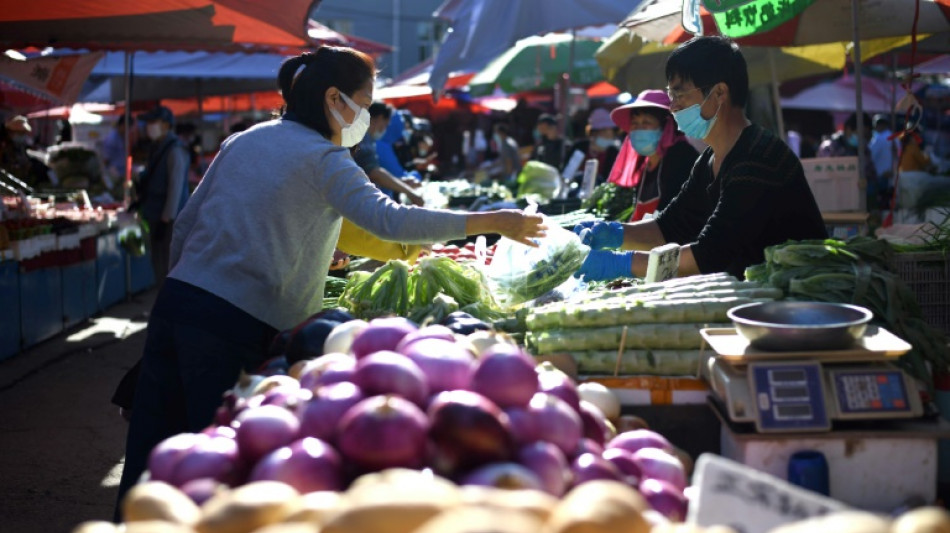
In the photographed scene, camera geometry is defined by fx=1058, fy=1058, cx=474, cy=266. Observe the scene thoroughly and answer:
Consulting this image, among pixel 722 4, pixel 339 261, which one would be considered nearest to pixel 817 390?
pixel 339 261

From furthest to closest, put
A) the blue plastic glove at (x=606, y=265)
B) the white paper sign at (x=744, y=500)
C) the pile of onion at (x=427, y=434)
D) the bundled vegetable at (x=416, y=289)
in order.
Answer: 1. the blue plastic glove at (x=606, y=265)
2. the bundled vegetable at (x=416, y=289)
3. the pile of onion at (x=427, y=434)
4. the white paper sign at (x=744, y=500)

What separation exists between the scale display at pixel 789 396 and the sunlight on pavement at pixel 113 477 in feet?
13.0

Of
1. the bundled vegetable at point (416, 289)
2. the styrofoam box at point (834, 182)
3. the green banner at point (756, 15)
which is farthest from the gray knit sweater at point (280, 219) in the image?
A: the styrofoam box at point (834, 182)

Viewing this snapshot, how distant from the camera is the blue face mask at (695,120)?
162 inches

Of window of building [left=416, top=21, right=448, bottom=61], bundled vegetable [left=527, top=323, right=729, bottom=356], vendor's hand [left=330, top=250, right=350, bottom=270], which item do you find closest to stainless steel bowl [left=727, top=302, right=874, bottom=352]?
bundled vegetable [left=527, top=323, right=729, bottom=356]

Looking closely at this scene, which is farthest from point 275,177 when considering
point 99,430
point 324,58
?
point 99,430

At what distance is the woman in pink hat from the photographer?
649 centimetres

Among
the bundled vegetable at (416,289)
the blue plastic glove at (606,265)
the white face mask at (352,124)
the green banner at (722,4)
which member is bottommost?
the bundled vegetable at (416,289)

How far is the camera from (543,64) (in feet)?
52.0

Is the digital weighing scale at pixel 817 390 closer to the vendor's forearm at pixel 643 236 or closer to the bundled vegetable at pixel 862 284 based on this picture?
the bundled vegetable at pixel 862 284

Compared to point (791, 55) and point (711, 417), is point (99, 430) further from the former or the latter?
point (791, 55)

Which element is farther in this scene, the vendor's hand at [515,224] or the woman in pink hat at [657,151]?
the woman in pink hat at [657,151]

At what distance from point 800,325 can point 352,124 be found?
176cm

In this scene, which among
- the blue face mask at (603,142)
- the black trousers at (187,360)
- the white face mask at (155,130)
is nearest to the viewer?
the black trousers at (187,360)
